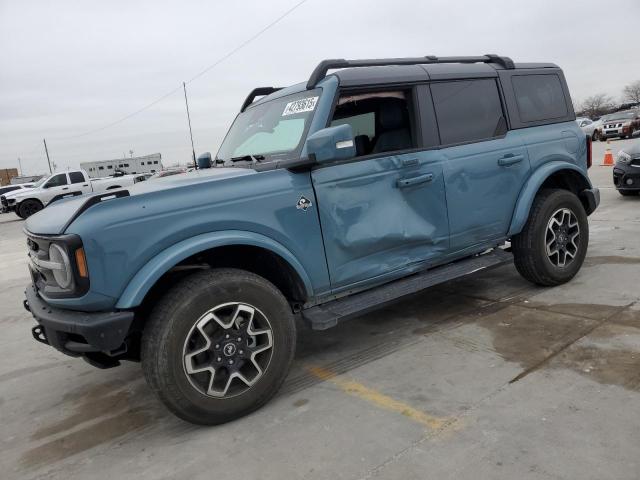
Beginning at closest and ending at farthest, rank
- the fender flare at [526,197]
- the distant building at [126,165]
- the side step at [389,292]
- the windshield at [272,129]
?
the side step at [389,292] < the windshield at [272,129] < the fender flare at [526,197] < the distant building at [126,165]

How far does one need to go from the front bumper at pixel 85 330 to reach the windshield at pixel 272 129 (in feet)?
5.02

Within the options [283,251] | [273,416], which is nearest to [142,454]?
[273,416]

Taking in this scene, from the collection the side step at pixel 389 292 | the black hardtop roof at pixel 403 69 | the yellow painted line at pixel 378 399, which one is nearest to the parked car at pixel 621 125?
the black hardtop roof at pixel 403 69

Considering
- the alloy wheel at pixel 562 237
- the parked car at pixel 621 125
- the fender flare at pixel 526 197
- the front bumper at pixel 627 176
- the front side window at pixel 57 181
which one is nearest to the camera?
the fender flare at pixel 526 197

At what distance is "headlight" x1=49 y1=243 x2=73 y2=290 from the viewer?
2.56 metres

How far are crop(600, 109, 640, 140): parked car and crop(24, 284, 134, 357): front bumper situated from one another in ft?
89.6

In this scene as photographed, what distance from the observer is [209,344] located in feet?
9.10

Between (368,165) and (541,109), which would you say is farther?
(541,109)

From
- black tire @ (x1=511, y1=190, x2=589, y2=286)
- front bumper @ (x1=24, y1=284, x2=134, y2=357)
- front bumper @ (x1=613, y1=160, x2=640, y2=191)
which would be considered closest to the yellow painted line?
front bumper @ (x1=24, y1=284, x2=134, y2=357)

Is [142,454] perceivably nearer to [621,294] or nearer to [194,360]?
[194,360]

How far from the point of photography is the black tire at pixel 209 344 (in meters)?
2.65

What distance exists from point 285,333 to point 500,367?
1.43 metres

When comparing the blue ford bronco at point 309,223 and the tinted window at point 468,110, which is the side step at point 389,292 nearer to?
the blue ford bronco at point 309,223

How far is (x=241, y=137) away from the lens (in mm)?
4188
